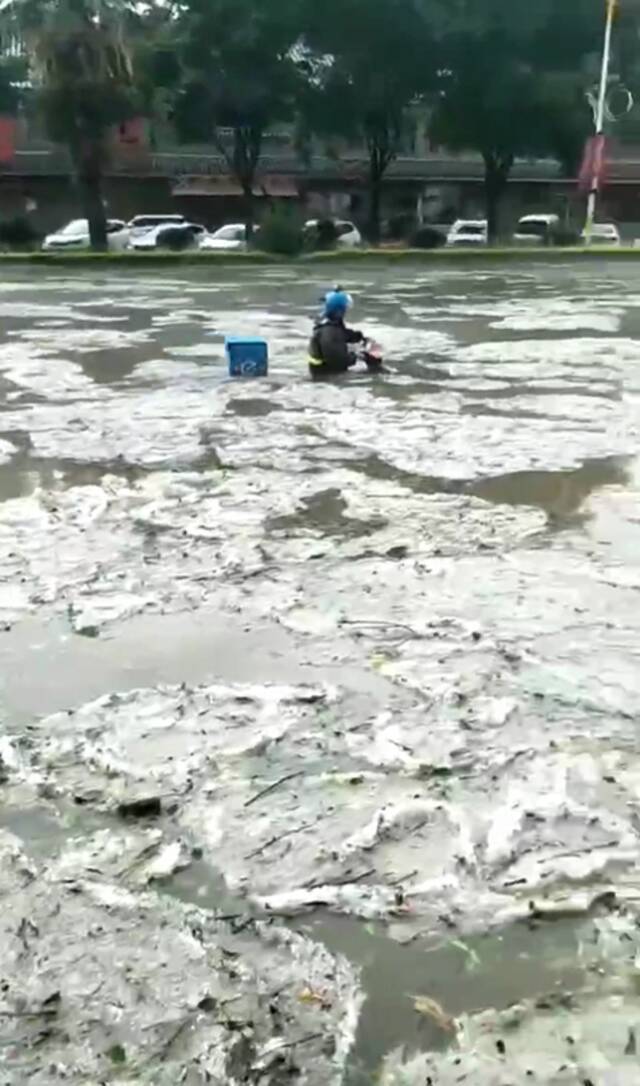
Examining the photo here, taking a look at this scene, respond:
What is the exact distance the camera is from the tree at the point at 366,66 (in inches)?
1507

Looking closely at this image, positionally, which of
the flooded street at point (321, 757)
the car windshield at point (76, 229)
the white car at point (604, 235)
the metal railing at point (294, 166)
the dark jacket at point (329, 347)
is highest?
the metal railing at point (294, 166)

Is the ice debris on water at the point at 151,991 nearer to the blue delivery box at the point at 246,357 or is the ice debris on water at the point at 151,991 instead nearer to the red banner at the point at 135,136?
the blue delivery box at the point at 246,357

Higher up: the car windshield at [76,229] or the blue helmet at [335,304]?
the blue helmet at [335,304]

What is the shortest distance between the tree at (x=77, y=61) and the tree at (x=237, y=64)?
16.3 feet

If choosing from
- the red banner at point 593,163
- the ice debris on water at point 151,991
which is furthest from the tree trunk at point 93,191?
the ice debris on water at point 151,991

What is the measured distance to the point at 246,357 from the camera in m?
12.8

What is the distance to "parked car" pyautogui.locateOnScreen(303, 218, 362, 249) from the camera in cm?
3619

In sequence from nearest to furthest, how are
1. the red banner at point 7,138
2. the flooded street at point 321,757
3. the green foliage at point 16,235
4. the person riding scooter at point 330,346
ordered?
1. the flooded street at point 321,757
2. the person riding scooter at point 330,346
3. the green foliage at point 16,235
4. the red banner at point 7,138

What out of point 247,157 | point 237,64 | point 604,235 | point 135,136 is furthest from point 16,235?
point 604,235

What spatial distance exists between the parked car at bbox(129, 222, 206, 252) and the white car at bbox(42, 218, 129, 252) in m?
0.44

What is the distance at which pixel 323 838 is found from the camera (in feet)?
12.6

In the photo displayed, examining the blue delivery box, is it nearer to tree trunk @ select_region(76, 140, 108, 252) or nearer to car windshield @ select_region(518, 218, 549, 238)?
tree trunk @ select_region(76, 140, 108, 252)

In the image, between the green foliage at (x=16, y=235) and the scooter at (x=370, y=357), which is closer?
the scooter at (x=370, y=357)

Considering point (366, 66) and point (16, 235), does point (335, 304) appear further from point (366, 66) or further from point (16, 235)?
point (366, 66)
